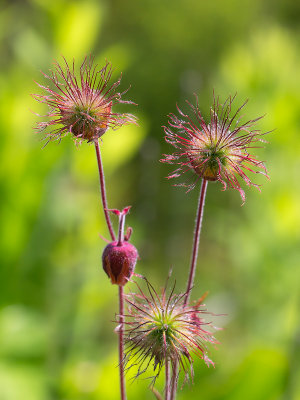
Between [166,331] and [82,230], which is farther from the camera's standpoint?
[82,230]

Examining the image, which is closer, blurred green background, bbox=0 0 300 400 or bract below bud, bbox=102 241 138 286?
bract below bud, bbox=102 241 138 286

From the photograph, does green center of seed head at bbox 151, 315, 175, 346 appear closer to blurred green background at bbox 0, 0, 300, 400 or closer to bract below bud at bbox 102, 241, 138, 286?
bract below bud at bbox 102, 241, 138, 286

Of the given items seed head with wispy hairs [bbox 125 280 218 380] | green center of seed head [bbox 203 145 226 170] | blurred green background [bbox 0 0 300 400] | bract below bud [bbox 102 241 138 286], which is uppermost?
blurred green background [bbox 0 0 300 400]

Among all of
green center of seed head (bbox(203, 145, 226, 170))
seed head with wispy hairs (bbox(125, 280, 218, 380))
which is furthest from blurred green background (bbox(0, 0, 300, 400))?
green center of seed head (bbox(203, 145, 226, 170))

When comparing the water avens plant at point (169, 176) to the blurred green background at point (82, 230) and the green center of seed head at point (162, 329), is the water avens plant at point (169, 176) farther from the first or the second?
the blurred green background at point (82, 230)

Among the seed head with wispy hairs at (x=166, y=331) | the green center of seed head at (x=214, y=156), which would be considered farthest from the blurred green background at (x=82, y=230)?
the green center of seed head at (x=214, y=156)

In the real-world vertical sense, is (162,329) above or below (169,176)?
below

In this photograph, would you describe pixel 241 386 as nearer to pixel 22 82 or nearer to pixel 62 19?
pixel 62 19

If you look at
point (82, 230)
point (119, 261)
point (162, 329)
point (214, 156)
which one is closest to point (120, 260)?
point (119, 261)

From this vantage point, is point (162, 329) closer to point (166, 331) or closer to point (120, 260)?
point (166, 331)
